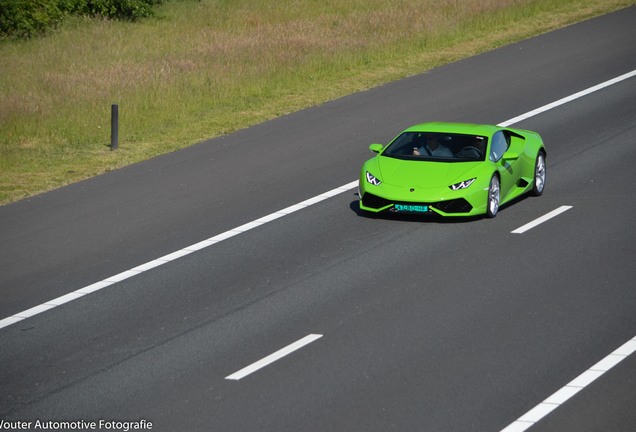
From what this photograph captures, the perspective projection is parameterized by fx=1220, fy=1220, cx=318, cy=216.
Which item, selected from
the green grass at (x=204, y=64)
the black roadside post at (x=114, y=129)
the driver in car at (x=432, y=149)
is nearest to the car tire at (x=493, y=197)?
the driver in car at (x=432, y=149)

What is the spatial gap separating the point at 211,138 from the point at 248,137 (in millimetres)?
806

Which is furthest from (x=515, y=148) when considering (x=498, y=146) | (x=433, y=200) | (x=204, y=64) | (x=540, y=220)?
(x=204, y=64)

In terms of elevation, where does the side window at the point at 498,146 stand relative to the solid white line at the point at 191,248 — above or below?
above

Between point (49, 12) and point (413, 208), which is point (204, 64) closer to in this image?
point (49, 12)

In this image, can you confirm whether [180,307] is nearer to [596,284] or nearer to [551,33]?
[596,284]

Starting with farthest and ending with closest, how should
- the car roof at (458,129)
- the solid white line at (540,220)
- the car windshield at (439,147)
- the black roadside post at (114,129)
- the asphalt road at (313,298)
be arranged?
the black roadside post at (114,129)
the car roof at (458,129)
the car windshield at (439,147)
the solid white line at (540,220)
the asphalt road at (313,298)

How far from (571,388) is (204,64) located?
22597 millimetres

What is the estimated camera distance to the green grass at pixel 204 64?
26.1 meters

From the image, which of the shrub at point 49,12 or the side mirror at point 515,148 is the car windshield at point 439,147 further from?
the shrub at point 49,12

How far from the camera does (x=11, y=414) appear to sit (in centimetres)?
1159

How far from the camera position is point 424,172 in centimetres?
1920

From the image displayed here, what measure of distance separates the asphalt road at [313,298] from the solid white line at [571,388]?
0.10 metres

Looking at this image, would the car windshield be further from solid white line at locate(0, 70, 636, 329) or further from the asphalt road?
solid white line at locate(0, 70, 636, 329)

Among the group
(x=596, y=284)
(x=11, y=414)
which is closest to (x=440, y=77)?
(x=596, y=284)
